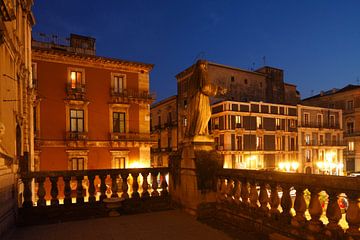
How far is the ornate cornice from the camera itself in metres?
24.8

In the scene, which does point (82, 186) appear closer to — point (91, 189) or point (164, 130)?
point (91, 189)

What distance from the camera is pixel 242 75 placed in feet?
148

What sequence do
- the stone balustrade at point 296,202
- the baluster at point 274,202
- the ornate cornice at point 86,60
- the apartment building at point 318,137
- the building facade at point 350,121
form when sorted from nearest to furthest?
the stone balustrade at point 296,202 → the baluster at point 274,202 → the ornate cornice at point 86,60 → the apartment building at point 318,137 → the building facade at point 350,121

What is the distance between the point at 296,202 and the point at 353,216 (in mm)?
Answer: 1050

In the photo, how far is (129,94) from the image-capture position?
2841cm

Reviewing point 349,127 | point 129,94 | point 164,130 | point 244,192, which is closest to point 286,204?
point 244,192

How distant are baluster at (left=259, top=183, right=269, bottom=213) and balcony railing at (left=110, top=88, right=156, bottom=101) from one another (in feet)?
78.2

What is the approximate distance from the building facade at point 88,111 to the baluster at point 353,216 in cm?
2446

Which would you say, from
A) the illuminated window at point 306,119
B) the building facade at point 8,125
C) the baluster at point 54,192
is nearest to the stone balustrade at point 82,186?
the baluster at point 54,192

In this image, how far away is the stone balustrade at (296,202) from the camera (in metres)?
3.91

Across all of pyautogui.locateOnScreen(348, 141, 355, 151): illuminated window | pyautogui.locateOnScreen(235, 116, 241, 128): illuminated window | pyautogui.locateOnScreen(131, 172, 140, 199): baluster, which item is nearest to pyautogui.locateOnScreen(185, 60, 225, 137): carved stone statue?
pyautogui.locateOnScreen(131, 172, 140, 199): baluster

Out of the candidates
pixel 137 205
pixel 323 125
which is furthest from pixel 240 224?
pixel 323 125

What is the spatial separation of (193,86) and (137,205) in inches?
146

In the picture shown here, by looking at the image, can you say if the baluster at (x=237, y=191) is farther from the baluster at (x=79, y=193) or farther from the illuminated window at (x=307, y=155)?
the illuminated window at (x=307, y=155)
